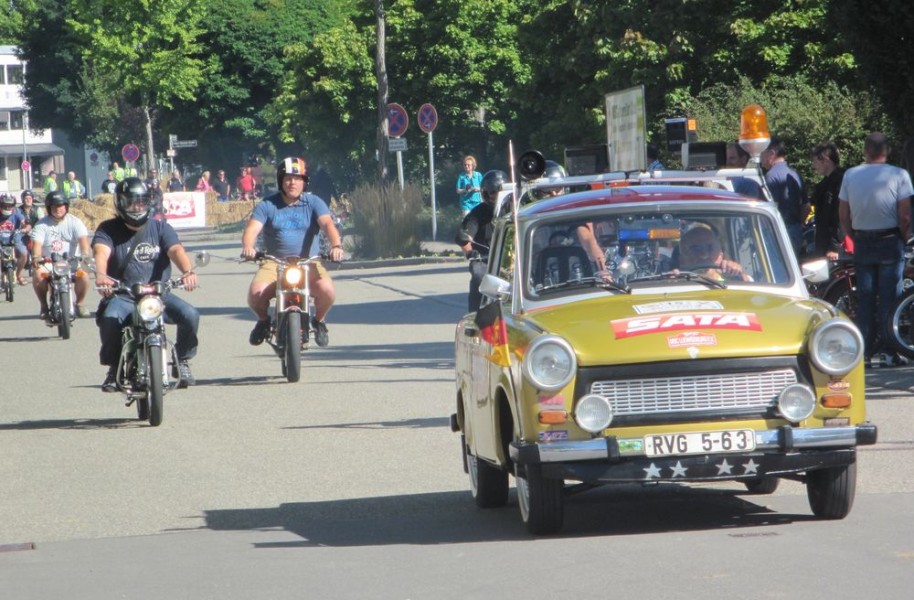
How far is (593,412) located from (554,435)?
0.19 m

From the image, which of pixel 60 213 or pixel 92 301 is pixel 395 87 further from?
pixel 60 213

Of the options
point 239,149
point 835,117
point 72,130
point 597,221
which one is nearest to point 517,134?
point 835,117

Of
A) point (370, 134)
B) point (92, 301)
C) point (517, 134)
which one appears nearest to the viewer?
point (92, 301)

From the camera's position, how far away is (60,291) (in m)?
21.5

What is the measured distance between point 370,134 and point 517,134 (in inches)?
230

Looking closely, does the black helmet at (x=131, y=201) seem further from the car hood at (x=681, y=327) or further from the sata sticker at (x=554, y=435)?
the sata sticker at (x=554, y=435)

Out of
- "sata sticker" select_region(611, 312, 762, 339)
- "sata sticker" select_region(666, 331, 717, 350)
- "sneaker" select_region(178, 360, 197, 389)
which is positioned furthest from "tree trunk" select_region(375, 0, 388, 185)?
"sata sticker" select_region(666, 331, 717, 350)

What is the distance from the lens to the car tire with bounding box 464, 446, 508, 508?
8.80 m

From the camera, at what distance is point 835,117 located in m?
24.0

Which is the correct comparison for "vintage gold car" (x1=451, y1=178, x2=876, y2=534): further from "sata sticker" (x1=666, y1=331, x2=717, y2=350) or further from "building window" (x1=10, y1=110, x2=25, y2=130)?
"building window" (x1=10, y1=110, x2=25, y2=130)

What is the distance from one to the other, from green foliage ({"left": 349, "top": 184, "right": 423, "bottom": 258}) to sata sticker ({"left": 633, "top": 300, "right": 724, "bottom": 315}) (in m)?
29.6

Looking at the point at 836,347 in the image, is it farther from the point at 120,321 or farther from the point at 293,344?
the point at 293,344

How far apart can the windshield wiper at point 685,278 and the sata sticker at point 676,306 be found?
0.37 m

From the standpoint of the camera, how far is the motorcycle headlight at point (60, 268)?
21.9 m
